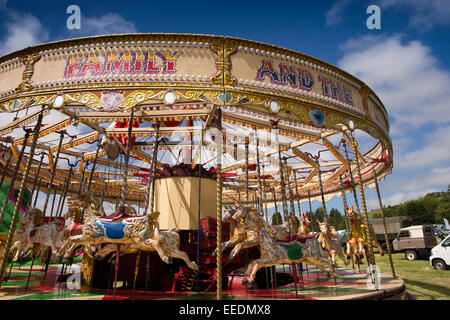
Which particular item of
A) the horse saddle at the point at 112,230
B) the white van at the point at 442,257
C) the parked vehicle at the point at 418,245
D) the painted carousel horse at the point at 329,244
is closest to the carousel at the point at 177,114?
the horse saddle at the point at 112,230

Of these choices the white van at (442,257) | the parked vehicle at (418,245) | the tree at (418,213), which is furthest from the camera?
the tree at (418,213)

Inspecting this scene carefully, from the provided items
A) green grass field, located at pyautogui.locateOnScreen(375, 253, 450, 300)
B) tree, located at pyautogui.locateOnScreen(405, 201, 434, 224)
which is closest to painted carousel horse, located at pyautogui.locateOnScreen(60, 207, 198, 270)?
green grass field, located at pyautogui.locateOnScreen(375, 253, 450, 300)

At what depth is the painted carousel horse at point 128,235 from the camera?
16.5 feet

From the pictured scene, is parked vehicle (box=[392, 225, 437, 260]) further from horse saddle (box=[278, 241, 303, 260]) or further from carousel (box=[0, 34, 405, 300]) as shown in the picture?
horse saddle (box=[278, 241, 303, 260])

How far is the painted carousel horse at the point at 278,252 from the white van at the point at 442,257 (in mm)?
9556

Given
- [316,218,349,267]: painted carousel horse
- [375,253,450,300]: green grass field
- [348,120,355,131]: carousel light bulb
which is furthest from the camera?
[316,218,349,267]: painted carousel horse

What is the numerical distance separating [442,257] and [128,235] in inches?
542

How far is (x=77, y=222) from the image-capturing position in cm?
705

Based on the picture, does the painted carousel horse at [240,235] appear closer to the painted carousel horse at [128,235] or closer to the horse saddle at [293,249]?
the horse saddle at [293,249]

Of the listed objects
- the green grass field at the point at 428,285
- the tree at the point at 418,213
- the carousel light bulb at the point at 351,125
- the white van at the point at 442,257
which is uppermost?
the tree at the point at 418,213

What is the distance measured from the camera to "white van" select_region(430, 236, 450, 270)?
1162 centimetres

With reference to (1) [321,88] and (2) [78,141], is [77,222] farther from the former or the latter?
(1) [321,88]

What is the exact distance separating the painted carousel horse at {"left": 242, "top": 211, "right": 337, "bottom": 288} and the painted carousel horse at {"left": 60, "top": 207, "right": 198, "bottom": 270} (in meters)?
1.59
